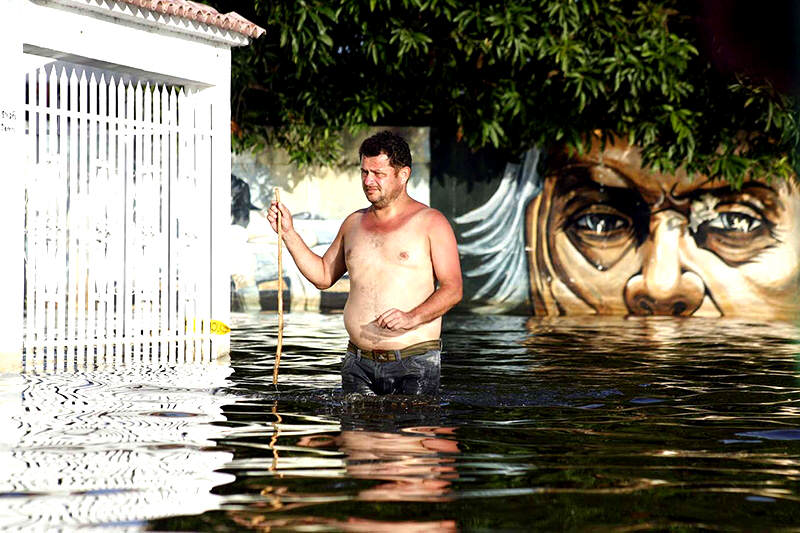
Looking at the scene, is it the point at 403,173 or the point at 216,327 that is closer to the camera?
the point at 403,173

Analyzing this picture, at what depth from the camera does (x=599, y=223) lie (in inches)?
900

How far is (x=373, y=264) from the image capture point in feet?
26.2

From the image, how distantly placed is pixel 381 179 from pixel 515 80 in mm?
13981

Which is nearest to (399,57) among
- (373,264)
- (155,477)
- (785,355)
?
(785,355)

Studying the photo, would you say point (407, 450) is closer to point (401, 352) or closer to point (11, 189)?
point (401, 352)

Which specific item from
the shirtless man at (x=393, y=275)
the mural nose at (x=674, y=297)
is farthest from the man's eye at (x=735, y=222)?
the shirtless man at (x=393, y=275)

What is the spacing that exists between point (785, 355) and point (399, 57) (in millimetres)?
8277

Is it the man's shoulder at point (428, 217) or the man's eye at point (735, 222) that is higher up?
the man's eye at point (735, 222)

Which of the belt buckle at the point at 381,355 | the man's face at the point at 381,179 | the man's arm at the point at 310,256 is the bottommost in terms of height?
the belt buckle at the point at 381,355

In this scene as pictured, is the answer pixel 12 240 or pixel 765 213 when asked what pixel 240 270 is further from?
pixel 12 240

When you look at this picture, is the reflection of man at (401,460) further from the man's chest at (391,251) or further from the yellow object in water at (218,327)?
the yellow object in water at (218,327)

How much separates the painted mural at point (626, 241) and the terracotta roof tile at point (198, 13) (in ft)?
32.9

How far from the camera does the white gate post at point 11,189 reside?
1138cm

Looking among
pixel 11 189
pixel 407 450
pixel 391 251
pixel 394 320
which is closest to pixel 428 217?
pixel 391 251
